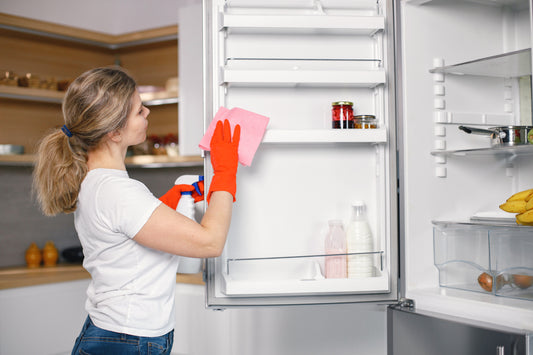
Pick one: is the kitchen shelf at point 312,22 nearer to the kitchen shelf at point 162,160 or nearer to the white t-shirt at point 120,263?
the white t-shirt at point 120,263

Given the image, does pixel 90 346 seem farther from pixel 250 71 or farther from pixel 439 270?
pixel 439 270

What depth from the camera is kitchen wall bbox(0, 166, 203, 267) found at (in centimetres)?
305

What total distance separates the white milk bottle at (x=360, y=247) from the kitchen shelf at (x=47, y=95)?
5.90 feet

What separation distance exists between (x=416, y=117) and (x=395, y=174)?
0.18 m

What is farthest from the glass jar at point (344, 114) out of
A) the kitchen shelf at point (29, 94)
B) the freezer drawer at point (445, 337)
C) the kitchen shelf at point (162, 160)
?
the kitchen shelf at point (29, 94)

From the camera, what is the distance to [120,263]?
132cm

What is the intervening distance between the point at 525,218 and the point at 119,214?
36.6 inches

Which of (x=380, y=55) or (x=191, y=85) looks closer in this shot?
A: (x=380, y=55)

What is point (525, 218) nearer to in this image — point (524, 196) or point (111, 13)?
point (524, 196)

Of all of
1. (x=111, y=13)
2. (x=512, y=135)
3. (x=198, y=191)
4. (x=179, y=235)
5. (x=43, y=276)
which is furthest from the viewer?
(x=111, y=13)

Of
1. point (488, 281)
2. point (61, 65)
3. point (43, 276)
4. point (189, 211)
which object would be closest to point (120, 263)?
point (189, 211)

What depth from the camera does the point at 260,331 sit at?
93.7 inches

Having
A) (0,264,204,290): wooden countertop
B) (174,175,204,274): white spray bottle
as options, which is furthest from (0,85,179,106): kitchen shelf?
(174,175,204,274): white spray bottle

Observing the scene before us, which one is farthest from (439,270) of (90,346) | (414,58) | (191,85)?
(191,85)
